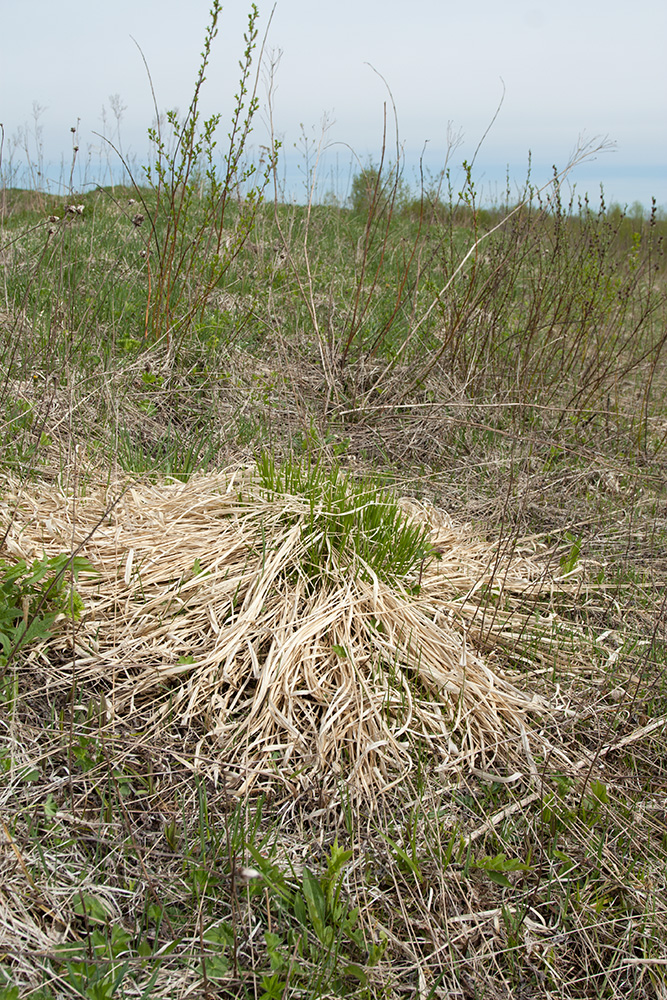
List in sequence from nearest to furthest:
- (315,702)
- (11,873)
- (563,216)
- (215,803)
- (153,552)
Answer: (11,873)
(215,803)
(315,702)
(153,552)
(563,216)

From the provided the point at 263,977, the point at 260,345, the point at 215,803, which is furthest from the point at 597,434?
Result: the point at 263,977

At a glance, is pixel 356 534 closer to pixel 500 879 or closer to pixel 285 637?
pixel 285 637

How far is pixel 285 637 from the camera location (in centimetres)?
201

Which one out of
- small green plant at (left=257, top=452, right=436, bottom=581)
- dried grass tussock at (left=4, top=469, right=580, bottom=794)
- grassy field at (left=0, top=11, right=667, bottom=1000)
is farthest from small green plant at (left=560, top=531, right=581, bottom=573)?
small green plant at (left=257, top=452, right=436, bottom=581)

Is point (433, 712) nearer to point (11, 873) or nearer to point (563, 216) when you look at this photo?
point (11, 873)

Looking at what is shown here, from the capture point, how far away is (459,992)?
137cm

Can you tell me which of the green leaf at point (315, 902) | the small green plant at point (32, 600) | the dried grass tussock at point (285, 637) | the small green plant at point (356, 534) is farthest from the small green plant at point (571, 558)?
the small green plant at point (32, 600)

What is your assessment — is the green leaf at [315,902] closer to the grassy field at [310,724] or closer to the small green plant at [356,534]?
the grassy field at [310,724]

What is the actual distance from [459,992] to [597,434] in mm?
3274

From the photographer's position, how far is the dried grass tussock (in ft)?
5.97

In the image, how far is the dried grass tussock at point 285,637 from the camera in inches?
71.6

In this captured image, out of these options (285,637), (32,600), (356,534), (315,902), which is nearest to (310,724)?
(285,637)

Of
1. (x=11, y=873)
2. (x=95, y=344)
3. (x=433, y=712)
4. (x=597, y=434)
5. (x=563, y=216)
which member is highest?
(x=563, y=216)

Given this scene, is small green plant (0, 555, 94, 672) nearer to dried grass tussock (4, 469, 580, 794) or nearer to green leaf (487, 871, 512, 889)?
dried grass tussock (4, 469, 580, 794)
